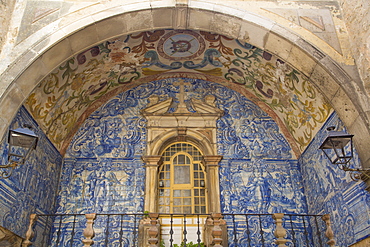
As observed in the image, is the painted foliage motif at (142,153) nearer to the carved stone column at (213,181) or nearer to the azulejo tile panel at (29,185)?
the carved stone column at (213,181)

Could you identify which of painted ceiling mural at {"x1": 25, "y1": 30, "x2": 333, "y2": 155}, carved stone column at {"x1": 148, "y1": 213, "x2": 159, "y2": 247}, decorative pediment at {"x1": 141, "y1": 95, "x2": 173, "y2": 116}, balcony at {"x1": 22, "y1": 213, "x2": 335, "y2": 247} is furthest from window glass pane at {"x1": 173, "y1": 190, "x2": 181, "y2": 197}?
painted ceiling mural at {"x1": 25, "y1": 30, "x2": 333, "y2": 155}

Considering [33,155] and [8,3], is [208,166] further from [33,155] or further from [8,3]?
[8,3]

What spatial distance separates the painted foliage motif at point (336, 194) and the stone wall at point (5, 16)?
506 cm

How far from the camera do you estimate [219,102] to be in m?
7.49

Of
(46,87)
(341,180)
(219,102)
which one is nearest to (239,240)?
(341,180)

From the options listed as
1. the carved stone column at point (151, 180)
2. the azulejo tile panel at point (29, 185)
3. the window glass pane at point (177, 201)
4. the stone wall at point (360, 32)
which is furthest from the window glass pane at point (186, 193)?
the stone wall at point (360, 32)

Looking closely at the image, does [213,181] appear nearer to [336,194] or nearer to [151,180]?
[151,180]

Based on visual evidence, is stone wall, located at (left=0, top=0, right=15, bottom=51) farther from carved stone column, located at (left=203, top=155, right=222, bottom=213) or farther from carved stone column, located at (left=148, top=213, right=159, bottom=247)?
carved stone column, located at (left=203, top=155, right=222, bottom=213)

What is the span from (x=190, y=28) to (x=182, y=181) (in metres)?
2.84

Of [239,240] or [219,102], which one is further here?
[219,102]

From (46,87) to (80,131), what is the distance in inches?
61.8

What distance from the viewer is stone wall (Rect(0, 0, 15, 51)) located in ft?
17.1

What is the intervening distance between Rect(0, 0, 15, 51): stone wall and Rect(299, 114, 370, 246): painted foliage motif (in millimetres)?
5063

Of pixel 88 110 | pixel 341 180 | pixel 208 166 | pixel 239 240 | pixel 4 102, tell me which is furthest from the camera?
pixel 88 110
